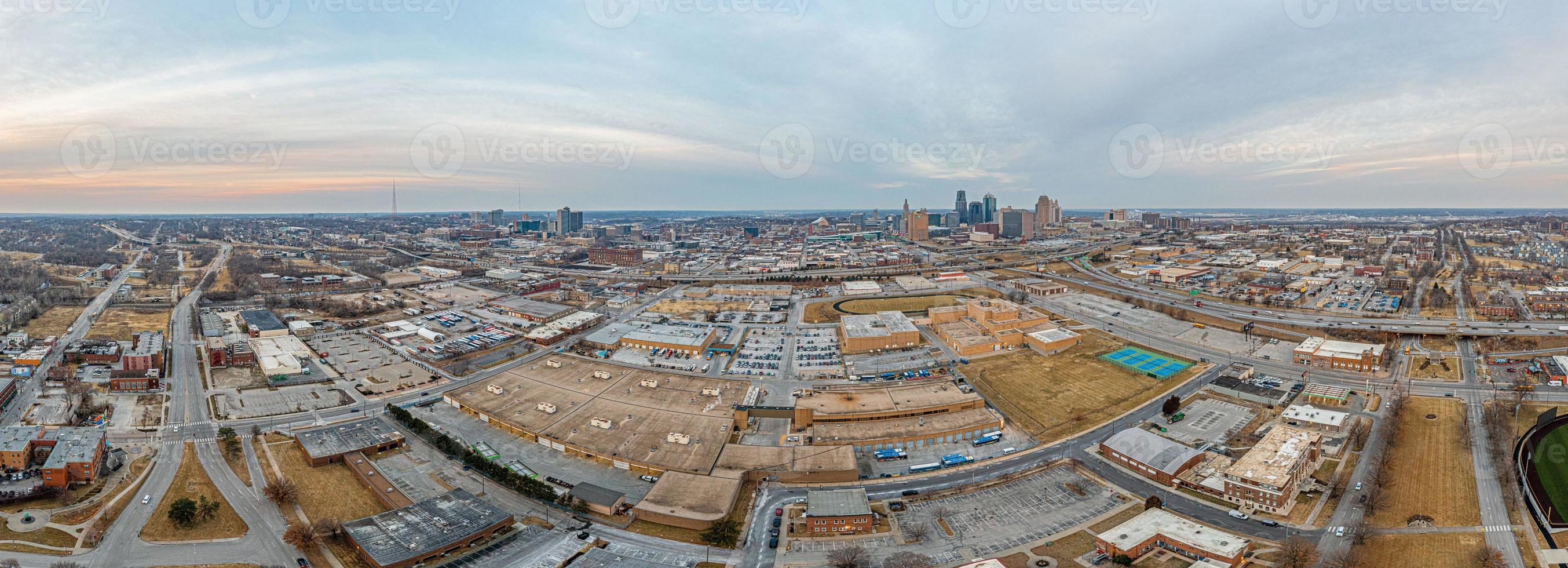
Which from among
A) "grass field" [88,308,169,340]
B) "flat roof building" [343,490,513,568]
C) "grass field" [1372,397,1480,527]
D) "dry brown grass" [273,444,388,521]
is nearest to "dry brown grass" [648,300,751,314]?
"dry brown grass" [273,444,388,521]

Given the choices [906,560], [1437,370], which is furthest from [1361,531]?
[1437,370]

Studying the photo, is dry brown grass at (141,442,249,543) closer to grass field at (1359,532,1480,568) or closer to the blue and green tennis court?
grass field at (1359,532,1480,568)

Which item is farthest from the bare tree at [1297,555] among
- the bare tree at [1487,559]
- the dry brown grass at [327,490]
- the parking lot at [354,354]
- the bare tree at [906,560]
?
the parking lot at [354,354]

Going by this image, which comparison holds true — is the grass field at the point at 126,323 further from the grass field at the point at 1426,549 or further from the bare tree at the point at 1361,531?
the grass field at the point at 1426,549

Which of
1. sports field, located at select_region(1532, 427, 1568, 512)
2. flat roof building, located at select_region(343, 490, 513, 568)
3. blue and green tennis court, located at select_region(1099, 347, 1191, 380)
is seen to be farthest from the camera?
blue and green tennis court, located at select_region(1099, 347, 1191, 380)

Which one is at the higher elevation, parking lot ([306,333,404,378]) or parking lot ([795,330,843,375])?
parking lot ([795,330,843,375])

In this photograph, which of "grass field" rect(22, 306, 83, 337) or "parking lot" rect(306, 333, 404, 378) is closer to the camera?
"parking lot" rect(306, 333, 404, 378)
